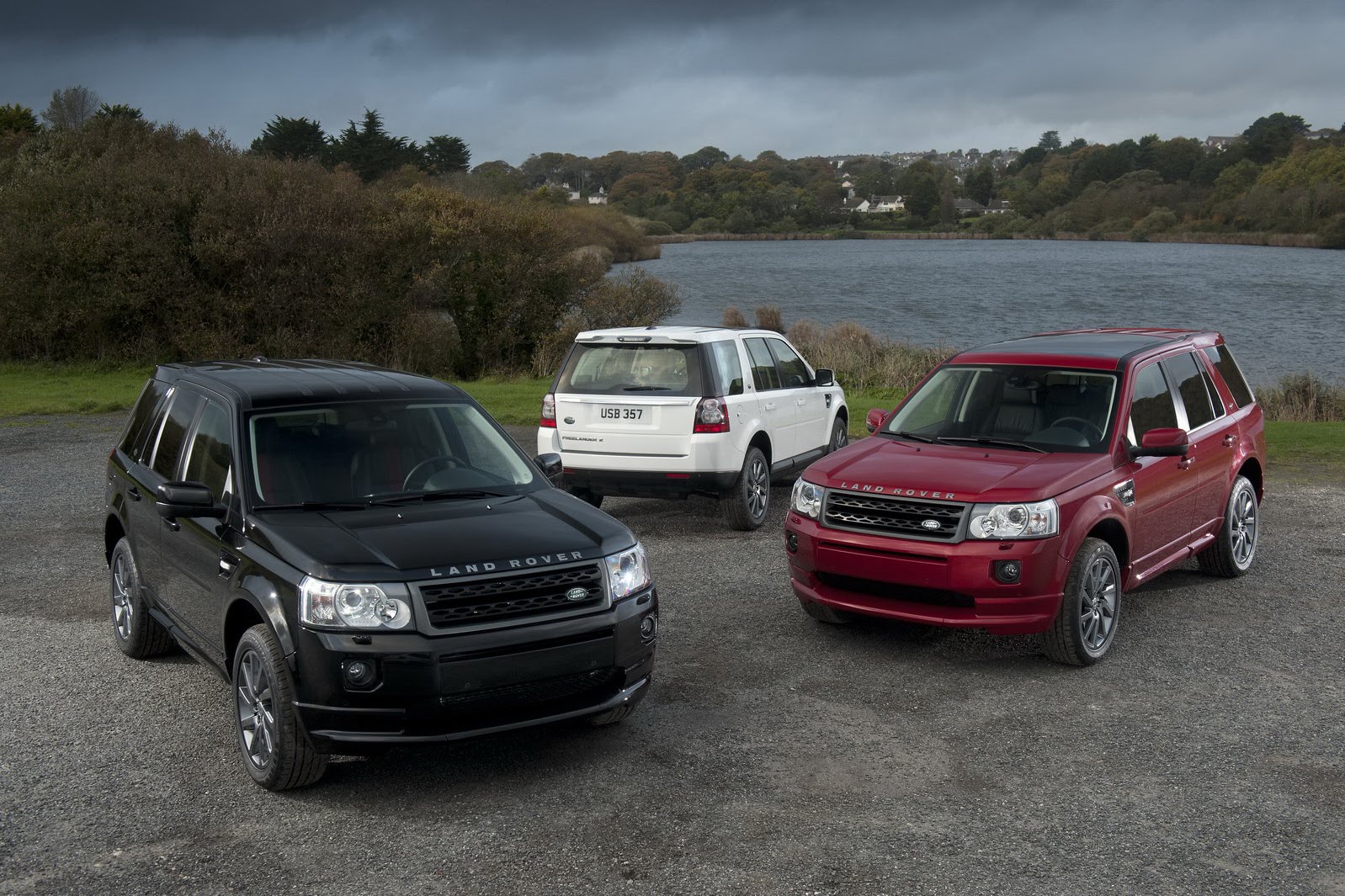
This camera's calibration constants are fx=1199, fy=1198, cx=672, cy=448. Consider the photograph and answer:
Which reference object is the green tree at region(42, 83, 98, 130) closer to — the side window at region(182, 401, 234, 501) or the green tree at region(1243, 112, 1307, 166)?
the side window at region(182, 401, 234, 501)

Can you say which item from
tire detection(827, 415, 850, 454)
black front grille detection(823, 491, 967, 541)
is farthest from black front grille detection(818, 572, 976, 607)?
tire detection(827, 415, 850, 454)

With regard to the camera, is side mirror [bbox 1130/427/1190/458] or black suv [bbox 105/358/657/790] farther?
side mirror [bbox 1130/427/1190/458]

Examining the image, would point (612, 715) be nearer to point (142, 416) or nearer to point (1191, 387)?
point (142, 416)

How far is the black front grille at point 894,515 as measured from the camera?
22.5 feet

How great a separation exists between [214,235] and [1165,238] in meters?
113

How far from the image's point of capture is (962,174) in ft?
559

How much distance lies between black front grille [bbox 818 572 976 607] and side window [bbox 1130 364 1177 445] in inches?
70.8

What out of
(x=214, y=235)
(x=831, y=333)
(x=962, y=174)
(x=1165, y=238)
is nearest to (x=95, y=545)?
(x=214, y=235)

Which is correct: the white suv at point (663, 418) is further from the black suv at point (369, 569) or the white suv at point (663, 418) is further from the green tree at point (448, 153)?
the green tree at point (448, 153)

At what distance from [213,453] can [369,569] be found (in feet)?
5.33

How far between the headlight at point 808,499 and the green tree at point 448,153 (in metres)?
84.9

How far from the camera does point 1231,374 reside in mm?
9398

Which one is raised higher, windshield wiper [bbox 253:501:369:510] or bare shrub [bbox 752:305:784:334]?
windshield wiper [bbox 253:501:369:510]

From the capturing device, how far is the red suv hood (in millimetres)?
6852
